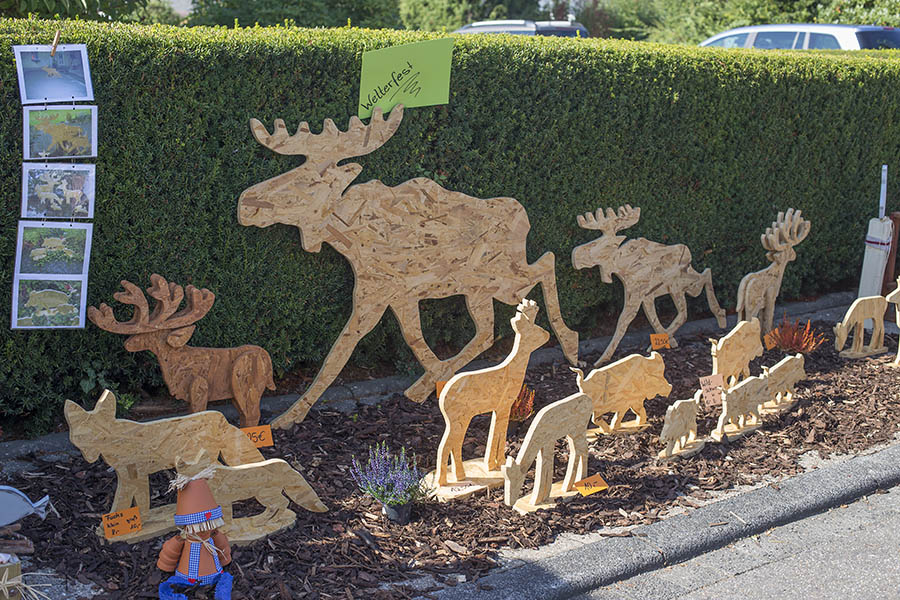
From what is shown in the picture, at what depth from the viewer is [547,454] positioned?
4.50m

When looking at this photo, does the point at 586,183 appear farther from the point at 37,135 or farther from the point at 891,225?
the point at 37,135

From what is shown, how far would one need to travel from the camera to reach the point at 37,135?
4.74 meters

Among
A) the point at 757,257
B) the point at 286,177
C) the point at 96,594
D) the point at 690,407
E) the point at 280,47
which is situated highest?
the point at 280,47

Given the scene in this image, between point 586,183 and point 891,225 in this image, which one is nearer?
point 586,183

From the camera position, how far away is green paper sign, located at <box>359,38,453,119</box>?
5672 millimetres

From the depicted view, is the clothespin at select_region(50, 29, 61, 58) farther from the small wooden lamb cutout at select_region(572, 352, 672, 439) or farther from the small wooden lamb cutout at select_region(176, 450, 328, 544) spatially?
the small wooden lamb cutout at select_region(572, 352, 672, 439)

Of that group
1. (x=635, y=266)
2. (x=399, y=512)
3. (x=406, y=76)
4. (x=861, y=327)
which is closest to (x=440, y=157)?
(x=406, y=76)

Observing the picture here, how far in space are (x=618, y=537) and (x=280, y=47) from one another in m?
3.45

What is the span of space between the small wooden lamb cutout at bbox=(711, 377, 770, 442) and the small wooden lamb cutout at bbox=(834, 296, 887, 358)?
1811 millimetres

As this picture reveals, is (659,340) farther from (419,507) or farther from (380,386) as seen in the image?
(419,507)

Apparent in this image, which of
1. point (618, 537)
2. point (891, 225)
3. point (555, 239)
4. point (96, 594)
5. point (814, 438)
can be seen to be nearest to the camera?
point (96, 594)

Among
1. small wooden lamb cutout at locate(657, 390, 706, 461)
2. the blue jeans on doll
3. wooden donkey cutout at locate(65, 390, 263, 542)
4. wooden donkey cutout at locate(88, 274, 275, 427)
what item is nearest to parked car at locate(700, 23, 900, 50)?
small wooden lamb cutout at locate(657, 390, 706, 461)

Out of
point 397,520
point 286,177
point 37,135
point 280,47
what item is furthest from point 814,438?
point 37,135

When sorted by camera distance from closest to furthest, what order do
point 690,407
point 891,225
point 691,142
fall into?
point 690,407 → point 691,142 → point 891,225
